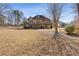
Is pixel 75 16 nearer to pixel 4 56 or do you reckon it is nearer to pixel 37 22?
pixel 37 22

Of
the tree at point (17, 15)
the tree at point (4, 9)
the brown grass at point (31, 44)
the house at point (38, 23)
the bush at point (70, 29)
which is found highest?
the tree at point (4, 9)

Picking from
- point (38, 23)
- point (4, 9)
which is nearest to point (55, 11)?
point (38, 23)

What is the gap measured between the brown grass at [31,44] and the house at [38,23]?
2.0 inches

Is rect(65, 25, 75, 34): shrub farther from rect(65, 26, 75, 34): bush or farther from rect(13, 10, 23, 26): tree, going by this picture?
rect(13, 10, 23, 26): tree

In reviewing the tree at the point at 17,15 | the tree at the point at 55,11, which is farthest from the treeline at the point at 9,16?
the tree at the point at 55,11

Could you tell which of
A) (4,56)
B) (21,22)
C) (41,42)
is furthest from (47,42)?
(4,56)

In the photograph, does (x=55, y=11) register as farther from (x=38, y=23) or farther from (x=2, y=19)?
(x=2, y=19)

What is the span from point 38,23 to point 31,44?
0.73 feet

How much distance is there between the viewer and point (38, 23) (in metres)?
1.61

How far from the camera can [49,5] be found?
1.57 m

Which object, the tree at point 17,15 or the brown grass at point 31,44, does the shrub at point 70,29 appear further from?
the tree at point 17,15

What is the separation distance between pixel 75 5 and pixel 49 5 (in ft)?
0.83

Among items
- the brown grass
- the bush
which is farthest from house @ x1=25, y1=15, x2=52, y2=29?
the bush

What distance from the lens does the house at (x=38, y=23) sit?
159 centimetres
